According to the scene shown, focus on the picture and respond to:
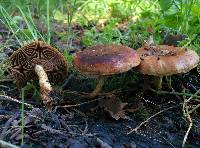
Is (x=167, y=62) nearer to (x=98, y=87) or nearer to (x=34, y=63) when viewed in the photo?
(x=98, y=87)

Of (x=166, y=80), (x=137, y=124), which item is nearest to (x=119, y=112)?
(x=137, y=124)

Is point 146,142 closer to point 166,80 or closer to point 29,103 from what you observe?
point 166,80

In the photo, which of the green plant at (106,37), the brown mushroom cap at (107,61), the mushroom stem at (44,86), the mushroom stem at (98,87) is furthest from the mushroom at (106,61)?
the green plant at (106,37)

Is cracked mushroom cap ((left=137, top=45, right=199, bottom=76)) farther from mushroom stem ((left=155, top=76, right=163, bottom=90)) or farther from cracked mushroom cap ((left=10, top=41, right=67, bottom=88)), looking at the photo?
cracked mushroom cap ((left=10, top=41, right=67, bottom=88))

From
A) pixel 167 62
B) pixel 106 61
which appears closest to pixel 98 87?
pixel 106 61

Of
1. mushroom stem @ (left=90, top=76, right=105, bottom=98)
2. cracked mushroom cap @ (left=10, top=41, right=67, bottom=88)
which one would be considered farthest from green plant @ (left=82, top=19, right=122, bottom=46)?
mushroom stem @ (left=90, top=76, right=105, bottom=98)

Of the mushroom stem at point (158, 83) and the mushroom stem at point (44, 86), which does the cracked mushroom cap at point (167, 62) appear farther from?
the mushroom stem at point (44, 86)
